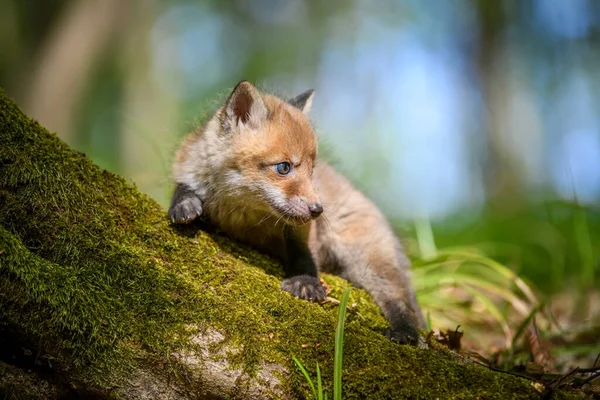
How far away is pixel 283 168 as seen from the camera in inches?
123

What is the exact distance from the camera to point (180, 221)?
8.79 ft

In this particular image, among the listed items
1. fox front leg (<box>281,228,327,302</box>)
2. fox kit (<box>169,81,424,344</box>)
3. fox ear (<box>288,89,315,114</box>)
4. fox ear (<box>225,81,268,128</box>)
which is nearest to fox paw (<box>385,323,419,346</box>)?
fox kit (<box>169,81,424,344</box>)

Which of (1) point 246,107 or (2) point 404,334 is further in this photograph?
(1) point 246,107

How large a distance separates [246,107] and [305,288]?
130 centimetres

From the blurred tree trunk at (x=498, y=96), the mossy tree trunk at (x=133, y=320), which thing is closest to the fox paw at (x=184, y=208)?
the mossy tree trunk at (x=133, y=320)

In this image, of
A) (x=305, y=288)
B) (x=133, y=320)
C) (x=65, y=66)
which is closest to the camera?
(x=133, y=320)

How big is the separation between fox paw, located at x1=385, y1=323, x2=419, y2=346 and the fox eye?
1159 millimetres

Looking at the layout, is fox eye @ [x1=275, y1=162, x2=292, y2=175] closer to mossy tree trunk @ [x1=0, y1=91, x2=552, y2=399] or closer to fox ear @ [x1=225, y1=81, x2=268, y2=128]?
fox ear @ [x1=225, y1=81, x2=268, y2=128]

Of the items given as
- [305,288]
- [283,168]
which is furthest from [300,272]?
[283,168]

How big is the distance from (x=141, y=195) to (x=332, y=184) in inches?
66.8

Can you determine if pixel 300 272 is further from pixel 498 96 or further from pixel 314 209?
pixel 498 96

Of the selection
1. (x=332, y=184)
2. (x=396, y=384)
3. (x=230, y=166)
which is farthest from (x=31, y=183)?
(x=332, y=184)

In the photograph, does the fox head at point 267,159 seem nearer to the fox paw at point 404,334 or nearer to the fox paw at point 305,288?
the fox paw at point 305,288

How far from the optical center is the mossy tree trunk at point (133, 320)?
6.63 feet
